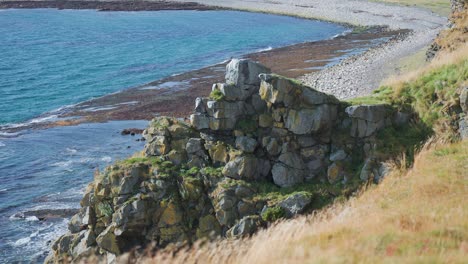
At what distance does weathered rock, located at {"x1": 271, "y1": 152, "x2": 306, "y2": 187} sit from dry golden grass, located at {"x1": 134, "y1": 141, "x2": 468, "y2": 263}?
19.7ft

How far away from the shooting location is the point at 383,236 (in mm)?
10102

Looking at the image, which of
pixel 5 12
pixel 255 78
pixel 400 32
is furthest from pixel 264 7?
pixel 255 78

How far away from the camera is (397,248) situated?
948cm

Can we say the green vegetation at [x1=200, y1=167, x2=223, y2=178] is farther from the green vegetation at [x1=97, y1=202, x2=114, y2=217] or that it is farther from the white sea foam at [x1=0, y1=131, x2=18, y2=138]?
the white sea foam at [x1=0, y1=131, x2=18, y2=138]

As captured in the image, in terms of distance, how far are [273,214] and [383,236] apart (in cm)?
941

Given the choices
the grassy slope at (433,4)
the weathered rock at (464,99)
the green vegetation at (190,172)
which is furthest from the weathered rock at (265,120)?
the grassy slope at (433,4)

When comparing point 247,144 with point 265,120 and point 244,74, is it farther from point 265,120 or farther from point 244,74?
point 244,74

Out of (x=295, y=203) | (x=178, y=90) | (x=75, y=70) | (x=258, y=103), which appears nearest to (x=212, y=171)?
(x=258, y=103)

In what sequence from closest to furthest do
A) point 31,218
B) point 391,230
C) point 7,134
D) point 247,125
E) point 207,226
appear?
point 391,230 → point 207,226 → point 247,125 → point 31,218 → point 7,134

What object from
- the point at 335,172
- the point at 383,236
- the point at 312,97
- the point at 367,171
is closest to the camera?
the point at 383,236

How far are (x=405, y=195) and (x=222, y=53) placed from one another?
71423 millimetres

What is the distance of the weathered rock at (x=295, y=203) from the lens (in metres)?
19.4

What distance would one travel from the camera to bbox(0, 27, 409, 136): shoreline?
5291 centimetres

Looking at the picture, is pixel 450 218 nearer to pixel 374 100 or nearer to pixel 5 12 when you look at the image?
pixel 374 100
